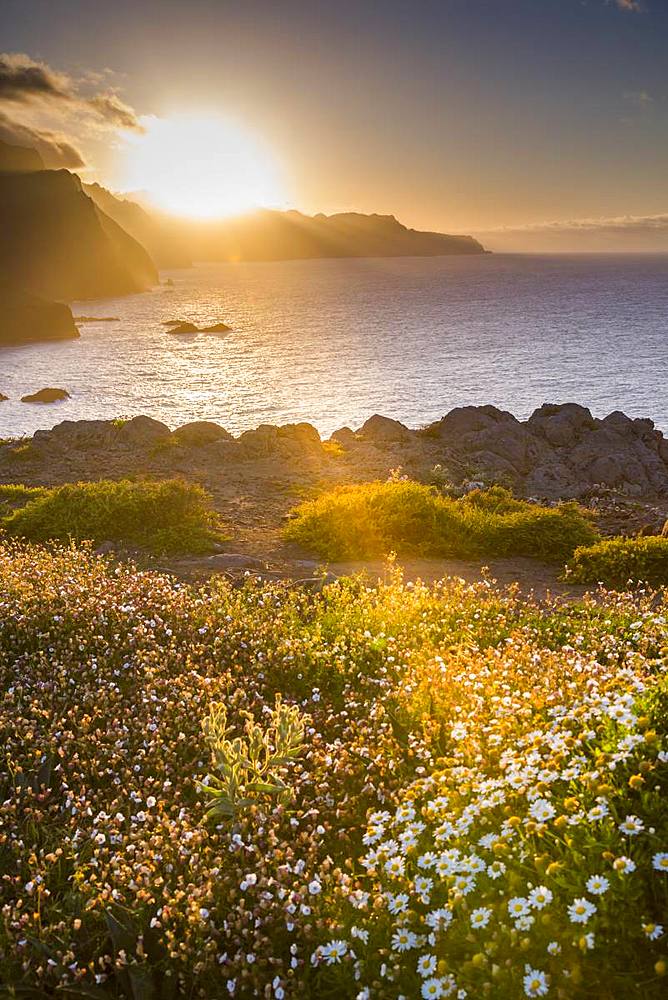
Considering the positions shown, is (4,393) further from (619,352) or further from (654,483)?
(619,352)

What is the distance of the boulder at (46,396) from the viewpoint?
5116cm

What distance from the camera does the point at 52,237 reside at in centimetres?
17388

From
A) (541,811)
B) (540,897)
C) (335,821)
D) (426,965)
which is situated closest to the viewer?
(540,897)

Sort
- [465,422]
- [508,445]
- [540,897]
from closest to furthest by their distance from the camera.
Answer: [540,897]
[508,445]
[465,422]

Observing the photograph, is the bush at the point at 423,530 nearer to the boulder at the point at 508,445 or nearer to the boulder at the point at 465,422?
the boulder at the point at 508,445

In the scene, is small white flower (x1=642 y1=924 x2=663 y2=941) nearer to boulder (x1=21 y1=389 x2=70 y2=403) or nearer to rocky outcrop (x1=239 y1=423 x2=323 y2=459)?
rocky outcrop (x1=239 y1=423 x2=323 y2=459)

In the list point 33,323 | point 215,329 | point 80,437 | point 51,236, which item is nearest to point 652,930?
point 80,437

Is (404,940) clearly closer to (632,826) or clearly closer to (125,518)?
(632,826)

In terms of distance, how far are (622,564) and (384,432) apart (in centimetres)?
1577

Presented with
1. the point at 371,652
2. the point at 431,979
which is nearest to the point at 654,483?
the point at 371,652

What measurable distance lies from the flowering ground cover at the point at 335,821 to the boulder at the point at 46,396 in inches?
1866

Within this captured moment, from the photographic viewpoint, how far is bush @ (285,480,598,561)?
1367 centimetres

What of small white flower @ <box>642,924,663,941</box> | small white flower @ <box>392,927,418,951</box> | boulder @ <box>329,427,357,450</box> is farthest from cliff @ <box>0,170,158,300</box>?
small white flower @ <box>642,924,663,941</box>

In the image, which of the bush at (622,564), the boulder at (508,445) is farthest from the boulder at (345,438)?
the bush at (622,564)
